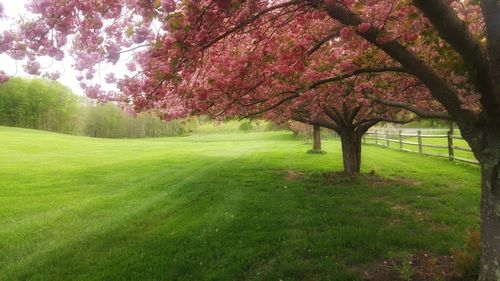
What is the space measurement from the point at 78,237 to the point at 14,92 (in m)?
73.6

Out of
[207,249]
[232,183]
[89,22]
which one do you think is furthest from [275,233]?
[232,183]

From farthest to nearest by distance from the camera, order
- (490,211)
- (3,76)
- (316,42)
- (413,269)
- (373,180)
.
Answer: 1. (373,180)
2. (316,42)
3. (413,269)
4. (3,76)
5. (490,211)

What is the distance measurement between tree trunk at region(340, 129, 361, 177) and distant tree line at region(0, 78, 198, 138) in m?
53.2

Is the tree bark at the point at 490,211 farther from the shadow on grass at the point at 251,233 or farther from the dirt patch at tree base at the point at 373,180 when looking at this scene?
the dirt patch at tree base at the point at 373,180

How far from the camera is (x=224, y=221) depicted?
7.96m

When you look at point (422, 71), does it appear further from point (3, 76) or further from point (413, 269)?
point (3, 76)

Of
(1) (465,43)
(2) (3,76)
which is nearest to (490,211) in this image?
(1) (465,43)

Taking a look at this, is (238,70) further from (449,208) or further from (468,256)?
(449,208)

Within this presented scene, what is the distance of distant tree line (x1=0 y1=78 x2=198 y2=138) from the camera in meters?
69.9

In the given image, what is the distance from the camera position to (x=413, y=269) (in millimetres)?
5141

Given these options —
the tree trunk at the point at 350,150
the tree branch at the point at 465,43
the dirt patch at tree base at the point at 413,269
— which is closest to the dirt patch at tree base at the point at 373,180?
the tree trunk at the point at 350,150

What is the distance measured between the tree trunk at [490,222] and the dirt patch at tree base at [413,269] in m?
0.58

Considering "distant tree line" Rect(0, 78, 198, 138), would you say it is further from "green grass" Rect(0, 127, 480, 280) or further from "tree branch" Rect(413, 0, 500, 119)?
"tree branch" Rect(413, 0, 500, 119)

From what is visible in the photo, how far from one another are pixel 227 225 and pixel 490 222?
15.6ft
